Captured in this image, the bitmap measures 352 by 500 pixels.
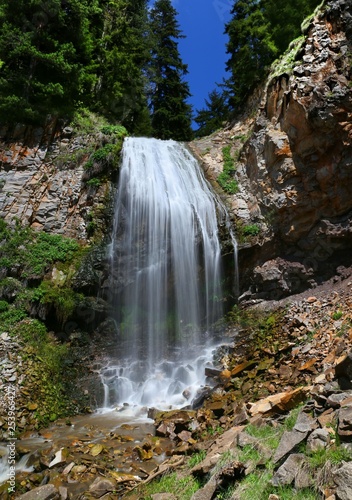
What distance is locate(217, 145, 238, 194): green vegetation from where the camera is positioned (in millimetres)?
13945

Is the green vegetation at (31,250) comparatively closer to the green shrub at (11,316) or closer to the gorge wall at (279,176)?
the gorge wall at (279,176)

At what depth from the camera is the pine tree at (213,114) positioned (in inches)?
989

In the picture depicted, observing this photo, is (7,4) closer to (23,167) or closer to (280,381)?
(23,167)

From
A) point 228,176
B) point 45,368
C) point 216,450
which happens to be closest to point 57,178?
point 228,176

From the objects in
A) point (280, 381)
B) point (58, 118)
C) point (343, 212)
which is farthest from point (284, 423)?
point (58, 118)

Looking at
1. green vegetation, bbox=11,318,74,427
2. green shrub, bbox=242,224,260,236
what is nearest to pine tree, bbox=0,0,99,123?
green vegetation, bbox=11,318,74,427

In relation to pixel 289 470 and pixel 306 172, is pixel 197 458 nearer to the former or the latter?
pixel 289 470

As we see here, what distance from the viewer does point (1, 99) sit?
1344 centimetres

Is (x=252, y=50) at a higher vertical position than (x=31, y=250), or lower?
higher

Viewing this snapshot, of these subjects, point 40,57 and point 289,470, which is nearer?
point 289,470

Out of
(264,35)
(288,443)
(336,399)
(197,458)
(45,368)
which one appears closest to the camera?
(288,443)

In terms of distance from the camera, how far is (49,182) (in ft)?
42.6

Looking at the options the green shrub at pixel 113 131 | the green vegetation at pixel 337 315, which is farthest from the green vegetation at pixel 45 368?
the green shrub at pixel 113 131

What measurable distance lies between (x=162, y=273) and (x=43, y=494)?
7554 mm
